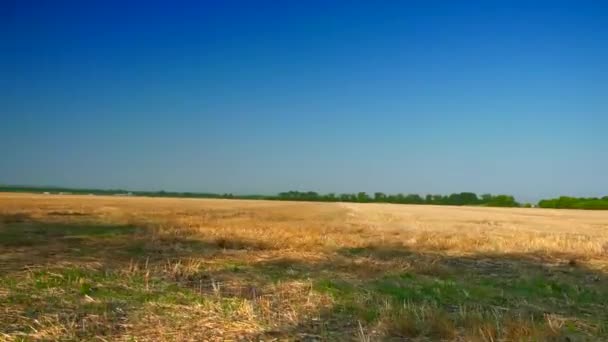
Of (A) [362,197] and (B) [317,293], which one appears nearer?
(B) [317,293]

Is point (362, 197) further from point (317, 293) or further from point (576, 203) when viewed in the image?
point (317, 293)

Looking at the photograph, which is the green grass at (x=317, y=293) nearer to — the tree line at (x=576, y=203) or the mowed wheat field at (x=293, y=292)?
the mowed wheat field at (x=293, y=292)

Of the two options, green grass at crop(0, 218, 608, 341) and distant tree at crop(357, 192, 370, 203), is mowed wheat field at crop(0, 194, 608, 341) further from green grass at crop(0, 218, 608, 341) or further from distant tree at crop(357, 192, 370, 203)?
distant tree at crop(357, 192, 370, 203)

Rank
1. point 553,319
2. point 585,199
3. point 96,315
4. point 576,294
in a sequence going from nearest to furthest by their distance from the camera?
point 96,315
point 553,319
point 576,294
point 585,199

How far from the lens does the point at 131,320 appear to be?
6.54 meters

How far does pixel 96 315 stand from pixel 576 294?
896cm

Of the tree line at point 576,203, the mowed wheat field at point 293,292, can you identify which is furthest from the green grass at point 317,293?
the tree line at point 576,203

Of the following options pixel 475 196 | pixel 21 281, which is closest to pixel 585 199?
pixel 475 196

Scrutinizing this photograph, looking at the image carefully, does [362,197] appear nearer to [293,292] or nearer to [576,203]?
[576,203]

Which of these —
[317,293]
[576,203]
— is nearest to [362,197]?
[576,203]

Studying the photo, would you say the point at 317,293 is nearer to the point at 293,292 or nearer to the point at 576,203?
the point at 293,292

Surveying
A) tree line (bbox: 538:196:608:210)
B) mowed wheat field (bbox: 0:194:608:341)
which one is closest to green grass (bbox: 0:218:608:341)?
mowed wheat field (bbox: 0:194:608:341)

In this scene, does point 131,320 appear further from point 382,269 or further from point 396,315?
point 382,269

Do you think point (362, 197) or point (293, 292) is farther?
point (362, 197)
